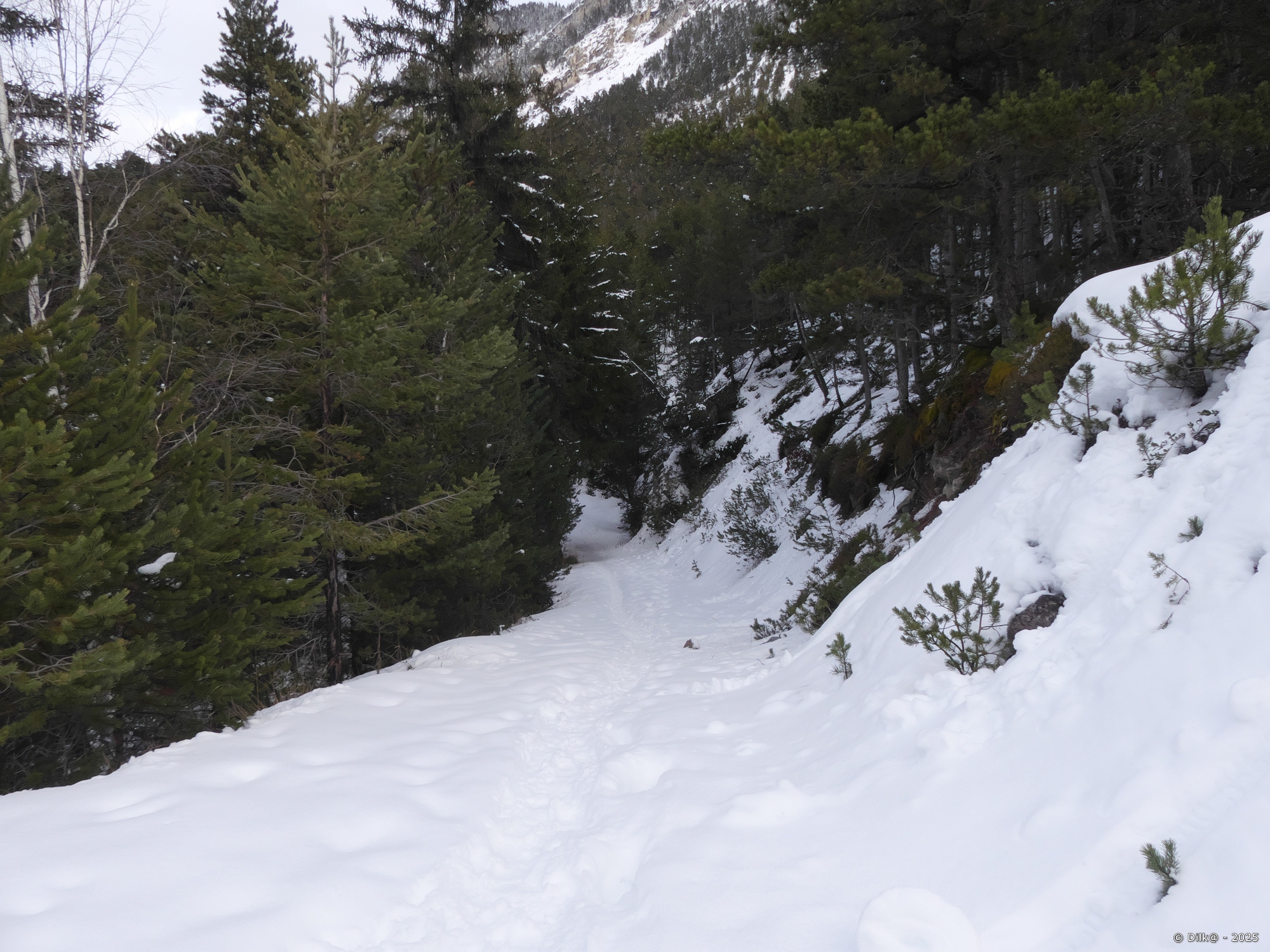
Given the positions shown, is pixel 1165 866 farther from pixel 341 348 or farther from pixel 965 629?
pixel 341 348

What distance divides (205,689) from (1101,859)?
19.8ft

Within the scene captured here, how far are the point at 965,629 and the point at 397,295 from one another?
29.5ft

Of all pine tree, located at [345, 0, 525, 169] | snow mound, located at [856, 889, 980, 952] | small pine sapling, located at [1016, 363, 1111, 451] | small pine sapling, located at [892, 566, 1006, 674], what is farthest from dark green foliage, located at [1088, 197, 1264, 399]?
pine tree, located at [345, 0, 525, 169]

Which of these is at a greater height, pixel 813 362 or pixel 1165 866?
pixel 813 362

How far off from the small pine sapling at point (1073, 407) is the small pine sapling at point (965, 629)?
159 centimetres

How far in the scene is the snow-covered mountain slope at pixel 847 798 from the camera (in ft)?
7.66

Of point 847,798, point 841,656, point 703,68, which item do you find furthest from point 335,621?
point 703,68

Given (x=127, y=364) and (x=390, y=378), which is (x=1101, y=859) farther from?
(x=390, y=378)

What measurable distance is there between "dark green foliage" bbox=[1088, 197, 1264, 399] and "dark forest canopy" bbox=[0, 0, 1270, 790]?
1.80m

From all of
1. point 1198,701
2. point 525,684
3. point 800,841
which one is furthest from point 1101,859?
point 525,684

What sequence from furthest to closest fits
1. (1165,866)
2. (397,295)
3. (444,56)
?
(444,56) < (397,295) < (1165,866)

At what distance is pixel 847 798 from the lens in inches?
138

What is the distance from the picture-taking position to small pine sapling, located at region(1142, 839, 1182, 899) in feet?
6.77

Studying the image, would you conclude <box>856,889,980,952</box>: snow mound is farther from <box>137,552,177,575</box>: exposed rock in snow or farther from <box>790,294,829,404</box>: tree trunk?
<box>790,294,829,404</box>: tree trunk
